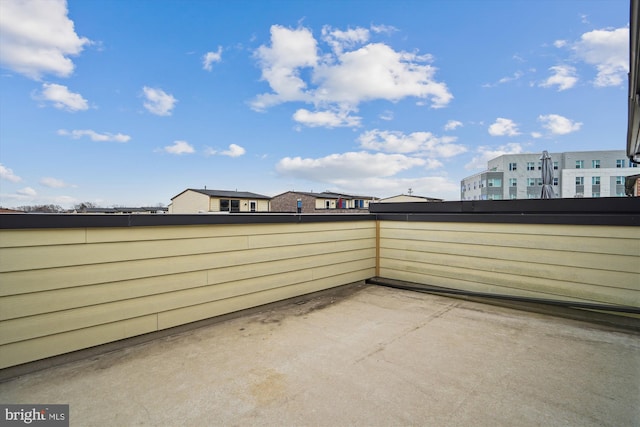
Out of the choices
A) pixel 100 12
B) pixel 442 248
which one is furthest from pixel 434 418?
pixel 100 12

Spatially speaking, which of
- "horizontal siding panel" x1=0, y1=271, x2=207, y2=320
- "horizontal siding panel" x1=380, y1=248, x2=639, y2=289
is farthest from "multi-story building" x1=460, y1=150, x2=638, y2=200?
"horizontal siding panel" x1=0, y1=271, x2=207, y2=320

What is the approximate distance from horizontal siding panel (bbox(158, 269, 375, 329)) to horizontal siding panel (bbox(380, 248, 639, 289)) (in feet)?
3.84

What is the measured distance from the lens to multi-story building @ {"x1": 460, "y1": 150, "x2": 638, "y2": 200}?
29.6 meters

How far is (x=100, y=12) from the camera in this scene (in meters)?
5.12

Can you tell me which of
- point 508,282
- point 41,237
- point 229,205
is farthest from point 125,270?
point 229,205

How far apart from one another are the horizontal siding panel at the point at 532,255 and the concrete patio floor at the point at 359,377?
63cm

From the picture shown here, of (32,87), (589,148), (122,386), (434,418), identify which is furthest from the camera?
(589,148)

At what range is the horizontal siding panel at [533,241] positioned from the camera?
8.95ft

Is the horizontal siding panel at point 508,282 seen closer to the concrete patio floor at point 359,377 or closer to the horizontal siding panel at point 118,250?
the concrete patio floor at point 359,377

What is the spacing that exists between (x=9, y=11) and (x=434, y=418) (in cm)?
665

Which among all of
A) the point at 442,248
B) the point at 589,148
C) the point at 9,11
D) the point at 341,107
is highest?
the point at 589,148

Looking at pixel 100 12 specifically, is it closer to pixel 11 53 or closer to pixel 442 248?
pixel 11 53

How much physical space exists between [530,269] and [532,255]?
16cm

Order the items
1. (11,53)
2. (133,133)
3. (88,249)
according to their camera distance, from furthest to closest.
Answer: (133,133)
(11,53)
(88,249)
